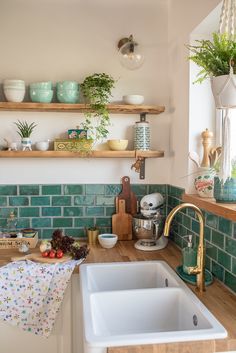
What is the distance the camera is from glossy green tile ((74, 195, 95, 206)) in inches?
95.4

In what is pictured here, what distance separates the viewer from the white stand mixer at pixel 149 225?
2207 mm

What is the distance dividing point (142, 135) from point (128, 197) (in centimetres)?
44

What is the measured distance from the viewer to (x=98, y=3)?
2.38 m

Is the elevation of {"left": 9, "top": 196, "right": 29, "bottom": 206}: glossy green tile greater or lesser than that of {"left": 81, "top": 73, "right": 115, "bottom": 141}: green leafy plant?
lesser

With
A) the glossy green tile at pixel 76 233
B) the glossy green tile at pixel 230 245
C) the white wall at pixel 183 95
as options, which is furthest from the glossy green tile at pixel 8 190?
the glossy green tile at pixel 230 245

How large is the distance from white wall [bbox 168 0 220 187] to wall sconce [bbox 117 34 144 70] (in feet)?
0.78

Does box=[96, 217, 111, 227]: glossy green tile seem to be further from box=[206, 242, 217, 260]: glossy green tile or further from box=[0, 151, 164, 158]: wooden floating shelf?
box=[206, 242, 217, 260]: glossy green tile

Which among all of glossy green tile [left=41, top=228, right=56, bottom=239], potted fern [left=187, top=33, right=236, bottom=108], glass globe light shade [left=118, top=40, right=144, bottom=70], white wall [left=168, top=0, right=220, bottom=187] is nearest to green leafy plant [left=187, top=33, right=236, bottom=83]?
potted fern [left=187, top=33, right=236, bottom=108]

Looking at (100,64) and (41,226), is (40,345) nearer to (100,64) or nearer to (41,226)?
(41,226)

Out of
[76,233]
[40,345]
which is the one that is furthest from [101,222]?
[40,345]

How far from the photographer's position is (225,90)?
1.37 metres

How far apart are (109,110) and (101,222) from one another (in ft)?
2.51

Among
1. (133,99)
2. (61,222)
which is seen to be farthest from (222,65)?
(61,222)

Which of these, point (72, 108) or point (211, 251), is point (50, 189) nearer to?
point (72, 108)
